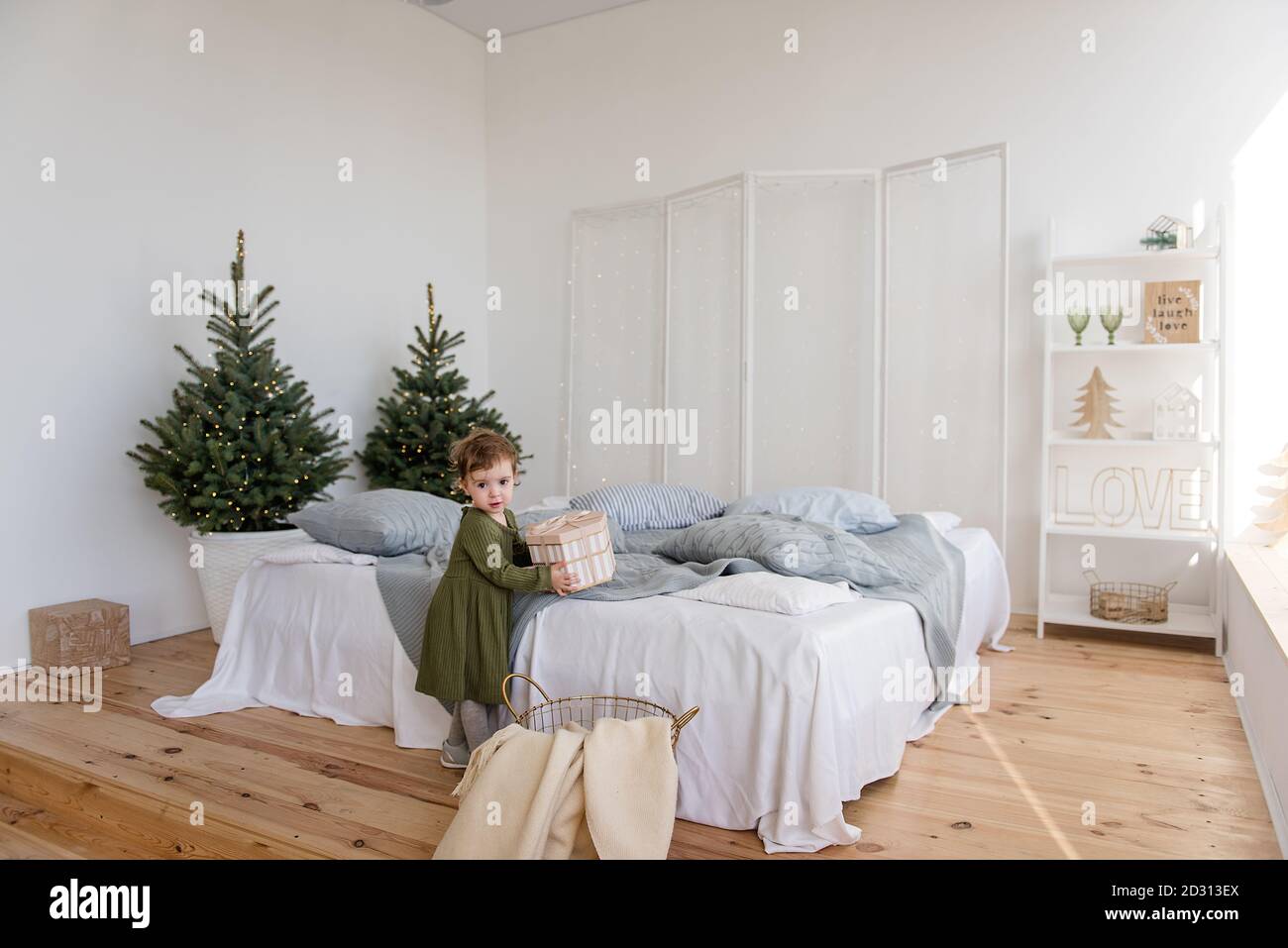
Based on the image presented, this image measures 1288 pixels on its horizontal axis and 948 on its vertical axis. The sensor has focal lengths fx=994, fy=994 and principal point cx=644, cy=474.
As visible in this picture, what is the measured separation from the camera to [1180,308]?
393 cm

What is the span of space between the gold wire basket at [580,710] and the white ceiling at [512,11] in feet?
13.5

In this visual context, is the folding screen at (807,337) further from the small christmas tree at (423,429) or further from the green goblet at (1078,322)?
the small christmas tree at (423,429)

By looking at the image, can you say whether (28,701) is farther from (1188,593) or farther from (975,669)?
Answer: (1188,593)

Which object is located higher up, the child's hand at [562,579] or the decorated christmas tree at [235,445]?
the decorated christmas tree at [235,445]

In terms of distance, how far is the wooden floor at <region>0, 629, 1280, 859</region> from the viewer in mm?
2127

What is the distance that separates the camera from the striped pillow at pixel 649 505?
363 cm

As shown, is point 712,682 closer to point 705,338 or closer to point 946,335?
point 946,335

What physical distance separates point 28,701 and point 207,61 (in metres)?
2.72

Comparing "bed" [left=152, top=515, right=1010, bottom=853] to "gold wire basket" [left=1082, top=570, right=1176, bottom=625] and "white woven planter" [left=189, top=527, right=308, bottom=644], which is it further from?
"gold wire basket" [left=1082, top=570, right=1176, bottom=625]

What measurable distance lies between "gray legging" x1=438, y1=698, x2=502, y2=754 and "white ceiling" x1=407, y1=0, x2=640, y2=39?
402cm

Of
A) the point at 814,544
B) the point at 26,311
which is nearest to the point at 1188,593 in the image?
the point at 814,544

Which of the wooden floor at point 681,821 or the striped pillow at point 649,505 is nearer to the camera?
the wooden floor at point 681,821

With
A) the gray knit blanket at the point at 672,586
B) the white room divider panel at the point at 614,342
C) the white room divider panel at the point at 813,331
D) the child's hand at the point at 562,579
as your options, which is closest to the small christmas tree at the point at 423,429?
the white room divider panel at the point at 614,342

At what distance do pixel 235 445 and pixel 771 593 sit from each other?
230 cm
